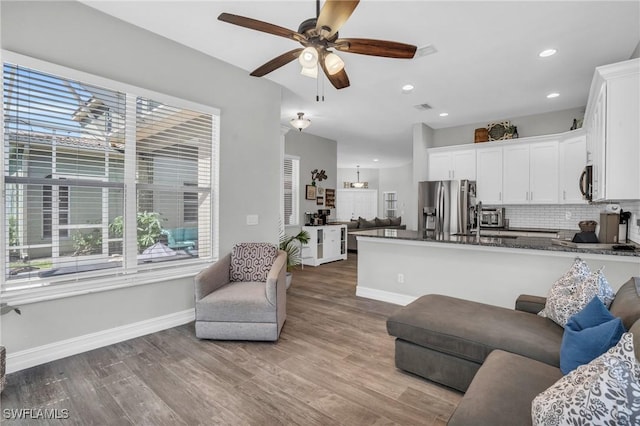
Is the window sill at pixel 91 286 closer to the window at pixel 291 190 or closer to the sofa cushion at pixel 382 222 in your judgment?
the window at pixel 291 190

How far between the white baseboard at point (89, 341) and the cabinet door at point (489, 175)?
513cm

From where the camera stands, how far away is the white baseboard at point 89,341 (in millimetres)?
2242

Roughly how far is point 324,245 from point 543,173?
4.22 m

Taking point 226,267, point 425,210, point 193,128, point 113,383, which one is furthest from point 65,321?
point 425,210

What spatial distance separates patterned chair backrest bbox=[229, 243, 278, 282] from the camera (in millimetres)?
3236

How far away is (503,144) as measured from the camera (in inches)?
207

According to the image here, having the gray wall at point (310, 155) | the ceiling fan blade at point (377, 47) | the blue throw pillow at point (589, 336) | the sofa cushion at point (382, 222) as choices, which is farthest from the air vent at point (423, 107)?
the sofa cushion at point (382, 222)

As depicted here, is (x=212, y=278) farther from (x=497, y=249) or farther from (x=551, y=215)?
(x=551, y=215)

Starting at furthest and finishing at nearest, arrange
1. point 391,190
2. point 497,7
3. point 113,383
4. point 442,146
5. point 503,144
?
point 391,190, point 442,146, point 503,144, point 497,7, point 113,383

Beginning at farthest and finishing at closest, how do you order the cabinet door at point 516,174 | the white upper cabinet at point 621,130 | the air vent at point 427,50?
the cabinet door at point 516,174
the air vent at point 427,50
the white upper cabinet at point 621,130

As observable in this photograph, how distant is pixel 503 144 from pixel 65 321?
6.39 metres

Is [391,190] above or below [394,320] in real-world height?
above

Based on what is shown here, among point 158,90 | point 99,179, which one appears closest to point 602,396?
point 99,179

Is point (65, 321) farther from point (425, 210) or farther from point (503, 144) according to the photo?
point (503, 144)
